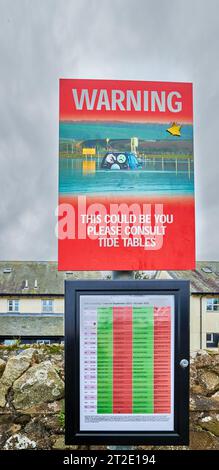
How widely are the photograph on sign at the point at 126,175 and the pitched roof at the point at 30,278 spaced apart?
1666 centimetres

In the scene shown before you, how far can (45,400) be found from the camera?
2.52 m

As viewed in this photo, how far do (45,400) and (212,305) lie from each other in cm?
1757

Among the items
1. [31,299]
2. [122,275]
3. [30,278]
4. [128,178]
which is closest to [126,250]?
[122,275]

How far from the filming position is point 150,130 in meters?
1.95

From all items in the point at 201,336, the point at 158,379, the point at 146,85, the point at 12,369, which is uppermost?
the point at 146,85

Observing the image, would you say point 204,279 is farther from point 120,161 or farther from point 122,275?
point 120,161

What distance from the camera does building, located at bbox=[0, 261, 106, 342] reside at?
16.2 m

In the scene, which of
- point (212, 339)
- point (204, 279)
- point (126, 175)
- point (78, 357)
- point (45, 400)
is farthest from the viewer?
point (204, 279)

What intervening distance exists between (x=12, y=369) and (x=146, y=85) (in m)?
2.36

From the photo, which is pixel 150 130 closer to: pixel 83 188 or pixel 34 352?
pixel 83 188

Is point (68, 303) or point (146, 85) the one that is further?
point (146, 85)

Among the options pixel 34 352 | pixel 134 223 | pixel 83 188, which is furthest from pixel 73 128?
pixel 34 352

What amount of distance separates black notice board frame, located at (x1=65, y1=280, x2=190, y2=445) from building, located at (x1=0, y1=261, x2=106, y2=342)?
13858mm

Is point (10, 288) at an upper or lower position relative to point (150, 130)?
lower
